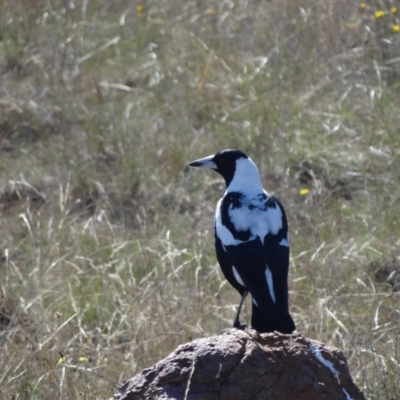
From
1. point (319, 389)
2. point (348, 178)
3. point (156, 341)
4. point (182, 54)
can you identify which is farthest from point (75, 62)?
point (319, 389)

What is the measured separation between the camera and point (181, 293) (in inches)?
188

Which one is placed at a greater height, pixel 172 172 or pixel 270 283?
pixel 270 283

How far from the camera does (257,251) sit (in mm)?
3723

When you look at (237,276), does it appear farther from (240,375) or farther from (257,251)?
(240,375)

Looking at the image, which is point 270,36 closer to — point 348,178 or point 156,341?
point 348,178

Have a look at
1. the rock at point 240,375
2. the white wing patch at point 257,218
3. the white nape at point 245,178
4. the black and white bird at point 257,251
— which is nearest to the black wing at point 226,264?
the black and white bird at point 257,251

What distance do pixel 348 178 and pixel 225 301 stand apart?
4.85ft

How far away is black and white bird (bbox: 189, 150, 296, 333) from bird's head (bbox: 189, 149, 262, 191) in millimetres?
31

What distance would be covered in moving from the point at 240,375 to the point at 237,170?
1.70 meters

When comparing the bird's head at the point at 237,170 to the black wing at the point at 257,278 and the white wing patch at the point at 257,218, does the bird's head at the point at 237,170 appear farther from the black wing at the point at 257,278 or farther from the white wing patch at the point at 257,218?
the black wing at the point at 257,278

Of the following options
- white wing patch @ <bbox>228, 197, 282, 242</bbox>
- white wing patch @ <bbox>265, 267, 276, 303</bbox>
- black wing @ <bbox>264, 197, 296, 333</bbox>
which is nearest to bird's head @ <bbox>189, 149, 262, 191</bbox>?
white wing patch @ <bbox>228, 197, 282, 242</bbox>

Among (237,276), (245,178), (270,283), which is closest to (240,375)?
(270,283)

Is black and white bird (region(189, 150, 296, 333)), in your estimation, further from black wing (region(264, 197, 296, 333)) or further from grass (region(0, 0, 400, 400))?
grass (region(0, 0, 400, 400))

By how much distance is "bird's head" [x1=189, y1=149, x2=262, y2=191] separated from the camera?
425 cm
